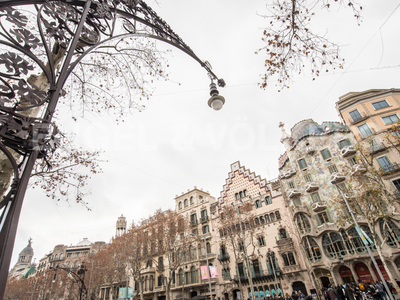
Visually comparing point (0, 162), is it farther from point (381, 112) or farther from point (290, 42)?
point (381, 112)

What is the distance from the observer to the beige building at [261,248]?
2577 centimetres

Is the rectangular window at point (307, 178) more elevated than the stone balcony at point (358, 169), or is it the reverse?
the rectangular window at point (307, 178)

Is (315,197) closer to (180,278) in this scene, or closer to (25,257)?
(180,278)

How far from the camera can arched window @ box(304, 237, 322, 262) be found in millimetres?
25234

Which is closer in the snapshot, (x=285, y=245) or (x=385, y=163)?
(x=385, y=163)

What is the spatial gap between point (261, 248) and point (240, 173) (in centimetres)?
1147

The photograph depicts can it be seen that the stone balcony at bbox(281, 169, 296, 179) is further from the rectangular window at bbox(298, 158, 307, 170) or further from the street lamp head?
the street lamp head

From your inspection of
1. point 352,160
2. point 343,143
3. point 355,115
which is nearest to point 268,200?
point 352,160

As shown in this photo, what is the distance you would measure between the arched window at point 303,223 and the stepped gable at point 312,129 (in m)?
10.2

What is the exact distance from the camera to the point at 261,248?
29125mm

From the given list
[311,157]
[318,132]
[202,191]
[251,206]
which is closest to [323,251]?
[251,206]

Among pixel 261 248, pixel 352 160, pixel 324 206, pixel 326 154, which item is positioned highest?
pixel 326 154

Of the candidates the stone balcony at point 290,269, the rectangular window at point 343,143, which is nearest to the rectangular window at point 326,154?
the rectangular window at point 343,143

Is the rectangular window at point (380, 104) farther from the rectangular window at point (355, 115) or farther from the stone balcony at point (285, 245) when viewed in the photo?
the stone balcony at point (285, 245)
